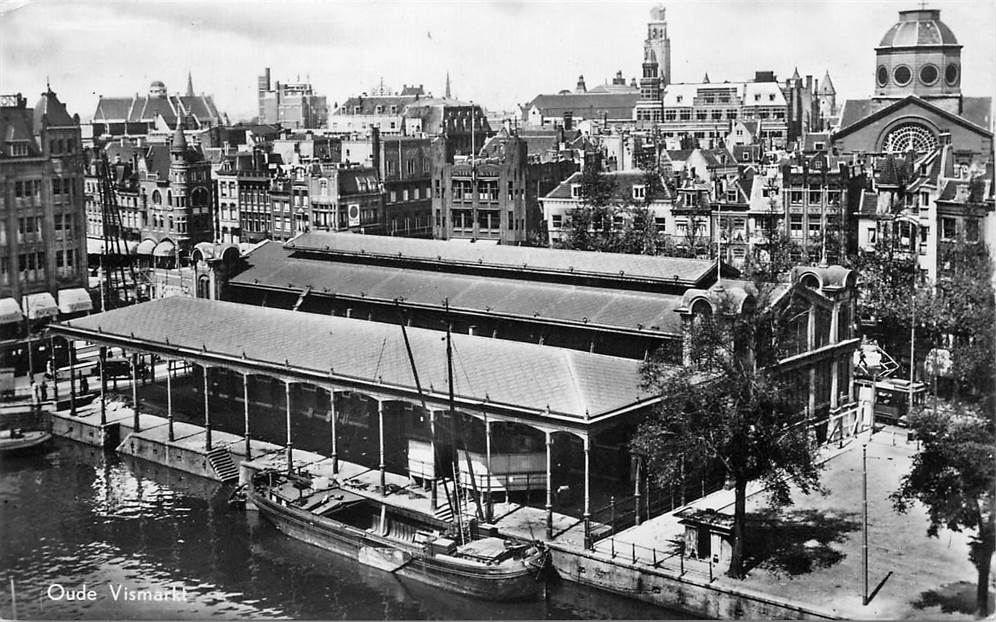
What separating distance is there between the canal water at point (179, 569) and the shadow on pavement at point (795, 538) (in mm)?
4748

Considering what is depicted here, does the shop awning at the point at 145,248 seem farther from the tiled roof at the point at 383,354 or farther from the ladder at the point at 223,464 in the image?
the ladder at the point at 223,464

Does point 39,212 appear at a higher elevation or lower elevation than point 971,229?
higher

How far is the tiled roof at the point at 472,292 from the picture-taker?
197 ft

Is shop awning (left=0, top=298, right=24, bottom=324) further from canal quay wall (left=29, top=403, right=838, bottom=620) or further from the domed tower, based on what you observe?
the domed tower

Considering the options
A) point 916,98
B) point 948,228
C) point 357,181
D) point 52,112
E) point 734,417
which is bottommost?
point 734,417

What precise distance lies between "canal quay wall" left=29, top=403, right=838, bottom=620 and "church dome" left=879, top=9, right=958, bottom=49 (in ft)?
258

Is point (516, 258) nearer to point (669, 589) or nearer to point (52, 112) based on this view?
point (669, 589)

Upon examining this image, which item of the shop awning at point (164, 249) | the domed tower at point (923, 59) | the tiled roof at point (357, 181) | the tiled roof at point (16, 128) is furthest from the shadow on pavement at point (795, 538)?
the shop awning at point (164, 249)

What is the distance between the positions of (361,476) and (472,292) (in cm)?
1579

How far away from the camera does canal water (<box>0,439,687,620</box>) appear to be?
4259 cm

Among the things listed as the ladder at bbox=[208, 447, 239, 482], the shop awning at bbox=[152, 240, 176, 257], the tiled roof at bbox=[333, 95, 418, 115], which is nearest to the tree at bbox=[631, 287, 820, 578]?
the ladder at bbox=[208, 447, 239, 482]

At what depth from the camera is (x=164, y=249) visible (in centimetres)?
11556

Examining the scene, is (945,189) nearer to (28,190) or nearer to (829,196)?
(829,196)

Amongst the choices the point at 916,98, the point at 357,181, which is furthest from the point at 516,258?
the point at 916,98
